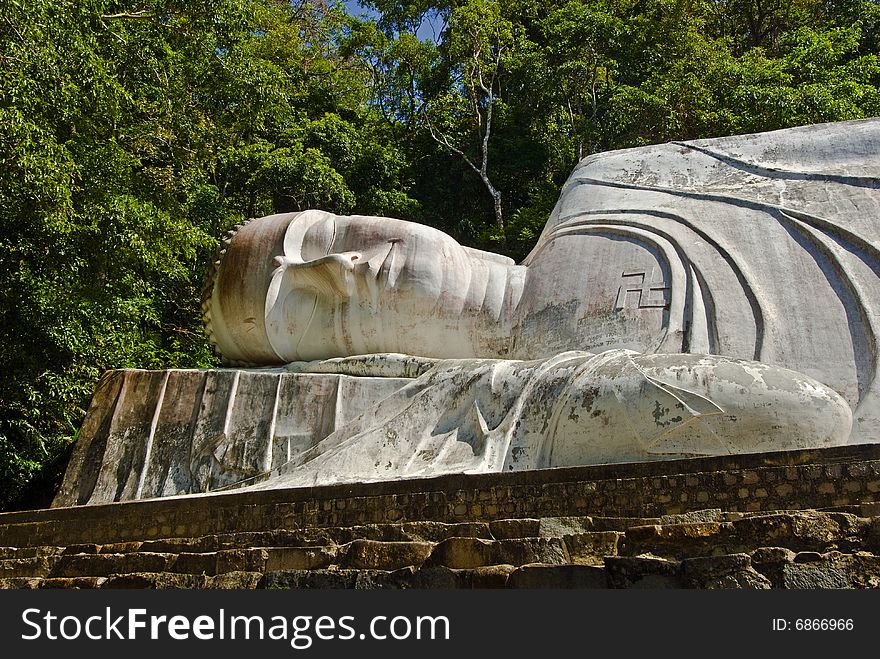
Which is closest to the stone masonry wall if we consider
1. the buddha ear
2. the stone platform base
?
the stone platform base

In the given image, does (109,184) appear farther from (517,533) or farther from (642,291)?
(517,533)

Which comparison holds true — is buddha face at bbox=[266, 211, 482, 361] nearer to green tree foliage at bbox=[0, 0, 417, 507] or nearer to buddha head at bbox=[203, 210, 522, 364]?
buddha head at bbox=[203, 210, 522, 364]

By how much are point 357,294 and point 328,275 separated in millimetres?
265

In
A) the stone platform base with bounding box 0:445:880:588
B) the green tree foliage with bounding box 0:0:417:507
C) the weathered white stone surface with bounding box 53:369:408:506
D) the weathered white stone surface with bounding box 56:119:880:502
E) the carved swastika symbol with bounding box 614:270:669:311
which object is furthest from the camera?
the green tree foliage with bounding box 0:0:417:507

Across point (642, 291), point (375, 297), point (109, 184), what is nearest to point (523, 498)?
point (642, 291)

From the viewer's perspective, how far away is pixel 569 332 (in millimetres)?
6594

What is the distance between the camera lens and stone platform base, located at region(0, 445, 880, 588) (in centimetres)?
324

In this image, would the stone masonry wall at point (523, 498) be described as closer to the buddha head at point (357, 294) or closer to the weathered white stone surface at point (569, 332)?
the weathered white stone surface at point (569, 332)

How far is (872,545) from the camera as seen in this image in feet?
10.3

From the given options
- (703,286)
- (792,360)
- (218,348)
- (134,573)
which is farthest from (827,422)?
(218,348)

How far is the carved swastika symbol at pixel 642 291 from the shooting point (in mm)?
6453

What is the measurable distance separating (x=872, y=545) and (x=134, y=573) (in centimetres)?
330

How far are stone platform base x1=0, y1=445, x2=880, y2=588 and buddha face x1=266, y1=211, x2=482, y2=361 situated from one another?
207cm

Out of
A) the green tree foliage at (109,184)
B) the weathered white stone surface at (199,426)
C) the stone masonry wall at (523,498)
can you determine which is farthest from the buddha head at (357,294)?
the green tree foliage at (109,184)
